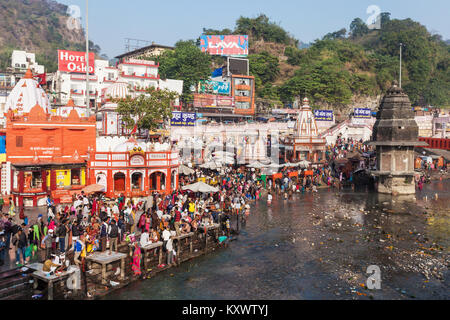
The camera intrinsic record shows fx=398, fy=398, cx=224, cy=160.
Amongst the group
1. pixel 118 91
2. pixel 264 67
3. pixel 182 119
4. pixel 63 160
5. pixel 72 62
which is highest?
pixel 264 67

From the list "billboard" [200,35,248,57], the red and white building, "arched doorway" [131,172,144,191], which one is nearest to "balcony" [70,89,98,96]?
"billboard" [200,35,248,57]

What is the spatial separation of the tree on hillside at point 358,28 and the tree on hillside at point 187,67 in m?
118

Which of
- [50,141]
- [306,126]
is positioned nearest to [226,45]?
[306,126]

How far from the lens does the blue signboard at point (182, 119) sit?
52.3 metres

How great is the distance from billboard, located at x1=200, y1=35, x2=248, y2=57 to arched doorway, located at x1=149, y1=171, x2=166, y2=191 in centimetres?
6487

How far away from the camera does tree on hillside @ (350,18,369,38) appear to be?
591 feet

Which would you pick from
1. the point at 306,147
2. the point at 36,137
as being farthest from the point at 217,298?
the point at 306,147

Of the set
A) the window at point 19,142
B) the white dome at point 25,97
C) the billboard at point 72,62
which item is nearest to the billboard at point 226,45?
the billboard at point 72,62

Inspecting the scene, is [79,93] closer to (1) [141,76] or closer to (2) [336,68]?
(1) [141,76]

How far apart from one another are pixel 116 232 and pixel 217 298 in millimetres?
5928

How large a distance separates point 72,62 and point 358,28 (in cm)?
15009

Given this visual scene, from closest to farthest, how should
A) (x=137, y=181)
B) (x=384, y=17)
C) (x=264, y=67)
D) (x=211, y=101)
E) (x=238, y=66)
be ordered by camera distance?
(x=137, y=181)
(x=211, y=101)
(x=238, y=66)
(x=264, y=67)
(x=384, y=17)

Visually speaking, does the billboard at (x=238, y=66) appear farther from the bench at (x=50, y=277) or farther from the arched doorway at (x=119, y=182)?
the bench at (x=50, y=277)

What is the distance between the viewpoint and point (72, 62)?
6894cm
